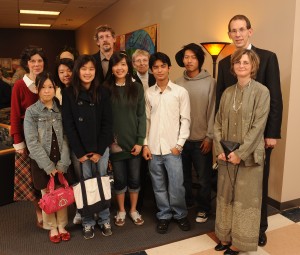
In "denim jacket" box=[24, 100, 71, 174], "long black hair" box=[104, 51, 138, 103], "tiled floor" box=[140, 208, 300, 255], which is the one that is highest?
"long black hair" box=[104, 51, 138, 103]

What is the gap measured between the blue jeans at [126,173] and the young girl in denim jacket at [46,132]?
1.27ft

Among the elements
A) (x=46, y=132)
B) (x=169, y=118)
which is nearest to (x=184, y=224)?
(x=169, y=118)

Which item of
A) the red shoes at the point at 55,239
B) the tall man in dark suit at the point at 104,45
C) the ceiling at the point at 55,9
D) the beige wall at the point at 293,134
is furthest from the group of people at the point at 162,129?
the ceiling at the point at 55,9

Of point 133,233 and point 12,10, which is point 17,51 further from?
point 133,233

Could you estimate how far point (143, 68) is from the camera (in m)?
2.60

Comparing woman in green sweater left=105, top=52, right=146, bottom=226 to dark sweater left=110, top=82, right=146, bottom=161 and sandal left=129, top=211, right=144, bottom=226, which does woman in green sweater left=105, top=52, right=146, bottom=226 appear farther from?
sandal left=129, top=211, right=144, bottom=226

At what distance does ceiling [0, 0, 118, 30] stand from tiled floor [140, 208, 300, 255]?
17.5 ft

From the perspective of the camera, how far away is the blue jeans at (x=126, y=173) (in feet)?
7.64

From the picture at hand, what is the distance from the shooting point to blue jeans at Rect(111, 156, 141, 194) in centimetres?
233

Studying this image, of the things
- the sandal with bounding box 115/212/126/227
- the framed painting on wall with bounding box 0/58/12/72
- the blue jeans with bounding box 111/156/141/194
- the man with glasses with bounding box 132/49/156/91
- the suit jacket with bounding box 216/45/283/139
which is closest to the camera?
the suit jacket with bounding box 216/45/283/139

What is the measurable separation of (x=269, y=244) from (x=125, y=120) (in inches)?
53.9

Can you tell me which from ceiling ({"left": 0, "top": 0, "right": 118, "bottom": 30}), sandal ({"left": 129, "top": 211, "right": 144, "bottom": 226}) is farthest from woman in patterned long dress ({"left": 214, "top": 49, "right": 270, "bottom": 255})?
ceiling ({"left": 0, "top": 0, "right": 118, "bottom": 30})

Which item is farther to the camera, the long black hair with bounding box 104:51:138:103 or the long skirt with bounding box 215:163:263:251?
the long black hair with bounding box 104:51:138:103

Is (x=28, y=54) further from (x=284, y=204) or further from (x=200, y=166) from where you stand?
(x=284, y=204)
